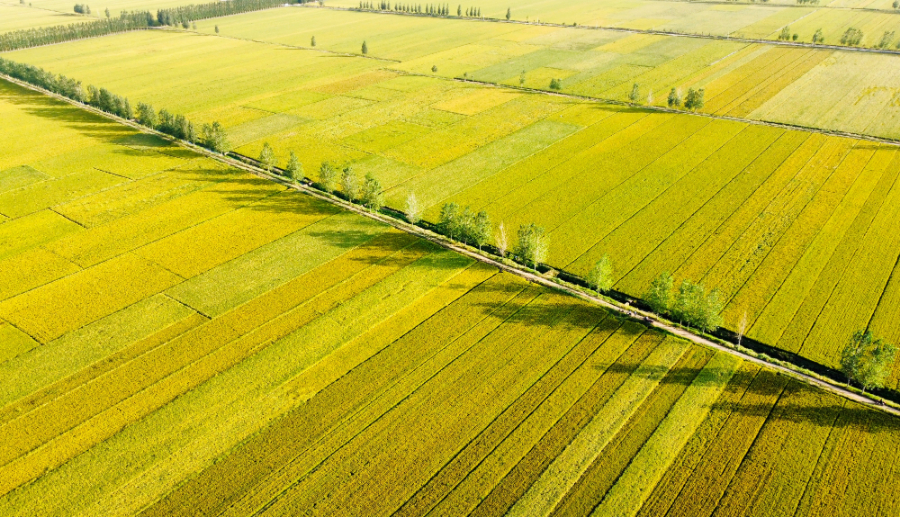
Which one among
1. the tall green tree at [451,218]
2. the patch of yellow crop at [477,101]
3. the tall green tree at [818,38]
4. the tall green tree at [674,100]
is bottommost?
the tall green tree at [451,218]

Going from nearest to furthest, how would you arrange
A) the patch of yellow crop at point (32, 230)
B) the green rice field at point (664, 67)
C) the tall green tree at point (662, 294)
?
the tall green tree at point (662, 294) → the patch of yellow crop at point (32, 230) → the green rice field at point (664, 67)

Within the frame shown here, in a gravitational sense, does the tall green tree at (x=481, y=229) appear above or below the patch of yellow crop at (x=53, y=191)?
above

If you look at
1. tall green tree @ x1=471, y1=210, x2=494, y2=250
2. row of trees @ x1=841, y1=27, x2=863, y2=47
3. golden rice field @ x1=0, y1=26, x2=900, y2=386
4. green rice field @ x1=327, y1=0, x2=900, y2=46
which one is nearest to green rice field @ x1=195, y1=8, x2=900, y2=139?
golden rice field @ x1=0, y1=26, x2=900, y2=386

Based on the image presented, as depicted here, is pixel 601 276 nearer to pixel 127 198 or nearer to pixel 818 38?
pixel 127 198

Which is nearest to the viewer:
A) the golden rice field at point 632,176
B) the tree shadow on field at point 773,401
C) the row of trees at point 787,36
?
the tree shadow on field at point 773,401

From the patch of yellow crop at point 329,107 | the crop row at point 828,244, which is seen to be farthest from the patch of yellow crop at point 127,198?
the crop row at point 828,244

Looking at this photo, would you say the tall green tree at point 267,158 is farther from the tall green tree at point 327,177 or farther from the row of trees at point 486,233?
the row of trees at point 486,233

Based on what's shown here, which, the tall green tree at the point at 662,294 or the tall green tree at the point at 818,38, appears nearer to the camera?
the tall green tree at the point at 662,294

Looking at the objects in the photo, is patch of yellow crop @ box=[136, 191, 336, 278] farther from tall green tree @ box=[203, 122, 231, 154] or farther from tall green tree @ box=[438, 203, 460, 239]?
tall green tree @ box=[203, 122, 231, 154]

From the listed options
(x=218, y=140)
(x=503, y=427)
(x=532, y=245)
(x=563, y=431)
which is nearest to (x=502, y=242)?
(x=532, y=245)
